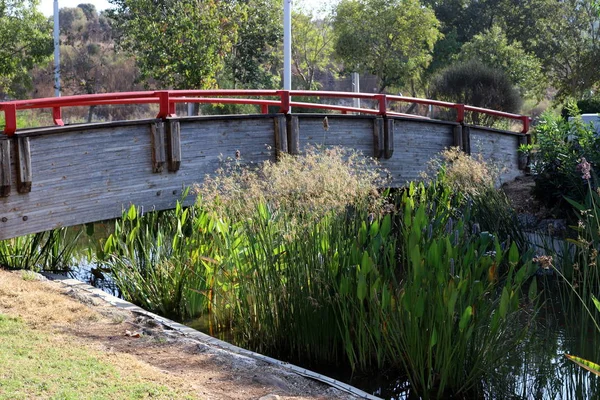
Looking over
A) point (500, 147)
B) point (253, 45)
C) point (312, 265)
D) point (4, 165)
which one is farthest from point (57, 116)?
point (253, 45)

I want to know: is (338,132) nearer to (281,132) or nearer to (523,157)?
(281,132)

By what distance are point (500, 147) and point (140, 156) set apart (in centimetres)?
692

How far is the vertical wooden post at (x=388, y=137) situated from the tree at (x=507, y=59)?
19.9 metres

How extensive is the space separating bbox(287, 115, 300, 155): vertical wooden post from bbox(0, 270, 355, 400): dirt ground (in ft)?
14.2

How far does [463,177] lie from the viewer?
896 centimetres

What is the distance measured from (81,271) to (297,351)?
4.07 m

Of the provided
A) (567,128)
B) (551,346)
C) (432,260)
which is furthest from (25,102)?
(567,128)

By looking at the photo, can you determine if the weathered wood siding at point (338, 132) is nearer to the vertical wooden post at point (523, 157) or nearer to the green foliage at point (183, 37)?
the vertical wooden post at point (523, 157)

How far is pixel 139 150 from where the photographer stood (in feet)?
30.7

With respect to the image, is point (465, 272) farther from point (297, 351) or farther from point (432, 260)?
point (297, 351)

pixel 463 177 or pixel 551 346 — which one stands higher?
pixel 463 177

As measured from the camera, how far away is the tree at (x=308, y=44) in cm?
3806

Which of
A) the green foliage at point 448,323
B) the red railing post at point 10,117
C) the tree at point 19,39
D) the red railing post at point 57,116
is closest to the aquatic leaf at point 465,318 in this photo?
the green foliage at point 448,323

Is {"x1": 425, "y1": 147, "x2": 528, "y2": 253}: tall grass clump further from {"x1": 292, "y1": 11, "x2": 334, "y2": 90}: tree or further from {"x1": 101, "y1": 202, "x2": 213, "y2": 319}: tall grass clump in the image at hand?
{"x1": 292, "y1": 11, "x2": 334, "y2": 90}: tree
